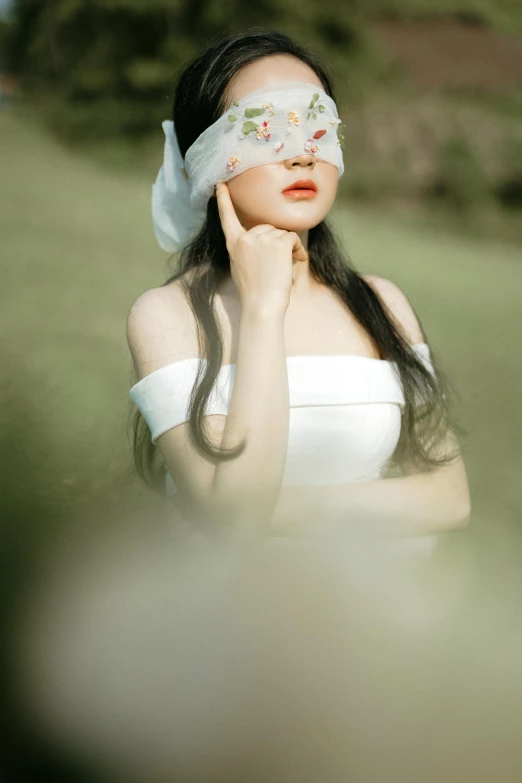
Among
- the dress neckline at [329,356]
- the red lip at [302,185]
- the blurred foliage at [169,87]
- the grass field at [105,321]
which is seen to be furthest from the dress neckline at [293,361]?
the blurred foliage at [169,87]

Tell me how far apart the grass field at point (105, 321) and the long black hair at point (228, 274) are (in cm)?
83

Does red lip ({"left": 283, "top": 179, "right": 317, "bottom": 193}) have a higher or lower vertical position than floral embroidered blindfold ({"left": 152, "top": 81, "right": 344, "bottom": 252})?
lower

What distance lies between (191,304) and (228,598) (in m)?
0.53

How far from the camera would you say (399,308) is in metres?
1.73

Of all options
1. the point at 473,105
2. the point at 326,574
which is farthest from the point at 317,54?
Result: the point at 473,105

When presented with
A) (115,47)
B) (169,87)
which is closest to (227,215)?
(169,87)

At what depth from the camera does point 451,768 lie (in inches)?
47.7

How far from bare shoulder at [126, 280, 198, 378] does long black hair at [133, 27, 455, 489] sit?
0.02m

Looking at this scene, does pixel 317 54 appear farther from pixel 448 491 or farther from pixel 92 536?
pixel 92 536

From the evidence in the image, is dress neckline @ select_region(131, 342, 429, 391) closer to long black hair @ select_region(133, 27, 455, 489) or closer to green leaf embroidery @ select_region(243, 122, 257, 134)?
long black hair @ select_region(133, 27, 455, 489)

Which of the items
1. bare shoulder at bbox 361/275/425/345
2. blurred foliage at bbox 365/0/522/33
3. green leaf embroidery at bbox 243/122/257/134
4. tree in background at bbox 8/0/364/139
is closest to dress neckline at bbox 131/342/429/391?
bare shoulder at bbox 361/275/425/345

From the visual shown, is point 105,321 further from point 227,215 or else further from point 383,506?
point 383,506

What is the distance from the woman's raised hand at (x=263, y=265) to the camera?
137cm

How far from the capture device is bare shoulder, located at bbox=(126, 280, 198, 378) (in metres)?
1.45
